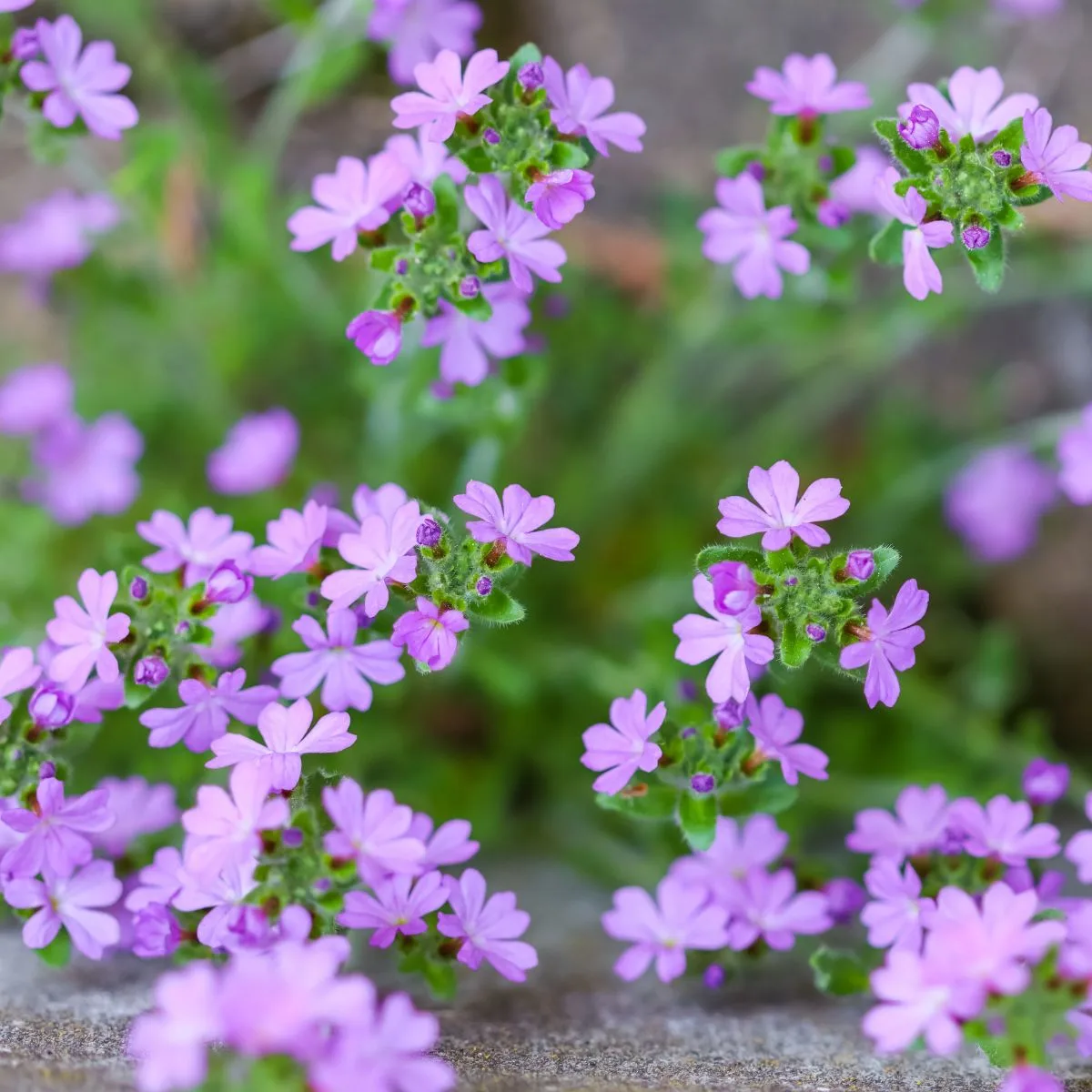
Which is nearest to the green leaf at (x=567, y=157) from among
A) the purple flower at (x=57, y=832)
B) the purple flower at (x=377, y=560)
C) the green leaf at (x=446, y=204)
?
the green leaf at (x=446, y=204)

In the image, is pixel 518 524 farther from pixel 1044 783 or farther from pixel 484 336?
pixel 1044 783

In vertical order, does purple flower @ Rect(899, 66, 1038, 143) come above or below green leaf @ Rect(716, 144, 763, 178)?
below

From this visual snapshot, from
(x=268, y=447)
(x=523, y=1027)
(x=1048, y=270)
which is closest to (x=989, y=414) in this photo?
(x=1048, y=270)

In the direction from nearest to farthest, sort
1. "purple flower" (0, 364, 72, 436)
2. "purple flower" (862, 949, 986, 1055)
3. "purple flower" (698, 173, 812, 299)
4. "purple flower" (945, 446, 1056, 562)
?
"purple flower" (862, 949, 986, 1055), "purple flower" (698, 173, 812, 299), "purple flower" (0, 364, 72, 436), "purple flower" (945, 446, 1056, 562)

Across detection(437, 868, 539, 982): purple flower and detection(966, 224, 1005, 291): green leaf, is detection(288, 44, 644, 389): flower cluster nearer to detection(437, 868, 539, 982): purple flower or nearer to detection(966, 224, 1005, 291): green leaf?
detection(966, 224, 1005, 291): green leaf

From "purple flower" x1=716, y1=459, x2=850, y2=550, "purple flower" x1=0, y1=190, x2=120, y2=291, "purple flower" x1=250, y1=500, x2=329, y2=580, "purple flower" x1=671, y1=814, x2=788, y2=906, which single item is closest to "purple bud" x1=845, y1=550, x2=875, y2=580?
"purple flower" x1=716, y1=459, x2=850, y2=550

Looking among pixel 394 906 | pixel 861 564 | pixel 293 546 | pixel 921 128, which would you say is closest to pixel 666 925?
pixel 394 906

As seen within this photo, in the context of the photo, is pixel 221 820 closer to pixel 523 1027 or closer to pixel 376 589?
pixel 376 589

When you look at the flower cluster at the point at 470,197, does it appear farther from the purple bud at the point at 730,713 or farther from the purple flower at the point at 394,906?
the purple flower at the point at 394,906
